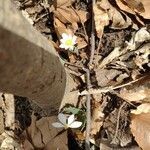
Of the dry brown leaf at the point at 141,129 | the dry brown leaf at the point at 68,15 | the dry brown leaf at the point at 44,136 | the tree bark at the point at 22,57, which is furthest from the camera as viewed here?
the dry brown leaf at the point at 68,15

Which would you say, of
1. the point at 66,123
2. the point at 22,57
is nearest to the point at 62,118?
the point at 66,123

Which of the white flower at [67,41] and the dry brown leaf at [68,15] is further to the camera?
the dry brown leaf at [68,15]

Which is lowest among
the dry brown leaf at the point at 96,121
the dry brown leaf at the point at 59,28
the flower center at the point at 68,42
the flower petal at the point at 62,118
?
the dry brown leaf at the point at 96,121

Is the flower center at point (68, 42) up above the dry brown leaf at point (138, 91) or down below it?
above

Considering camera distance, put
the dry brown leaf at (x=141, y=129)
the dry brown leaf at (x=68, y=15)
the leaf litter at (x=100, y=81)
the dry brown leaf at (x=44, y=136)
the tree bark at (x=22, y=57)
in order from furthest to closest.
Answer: the dry brown leaf at (x=68, y=15)
the dry brown leaf at (x=44, y=136)
the leaf litter at (x=100, y=81)
the dry brown leaf at (x=141, y=129)
the tree bark at (x=22, y=57)

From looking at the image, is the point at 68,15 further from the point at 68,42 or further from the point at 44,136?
the point at 44,136

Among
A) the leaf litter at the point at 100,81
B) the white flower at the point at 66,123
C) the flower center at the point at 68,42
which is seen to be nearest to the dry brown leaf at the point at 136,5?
the leaf litter at the point at 100,81

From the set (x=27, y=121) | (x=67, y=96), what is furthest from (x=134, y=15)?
(x=27, y=121)

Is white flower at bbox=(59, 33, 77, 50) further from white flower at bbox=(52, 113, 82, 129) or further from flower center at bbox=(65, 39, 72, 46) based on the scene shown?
white flower at bbox=(52, 113, 82, 129)

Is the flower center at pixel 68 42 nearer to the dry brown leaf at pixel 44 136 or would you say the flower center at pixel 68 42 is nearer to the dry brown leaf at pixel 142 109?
the dry brown leaf at pixel 44 136
